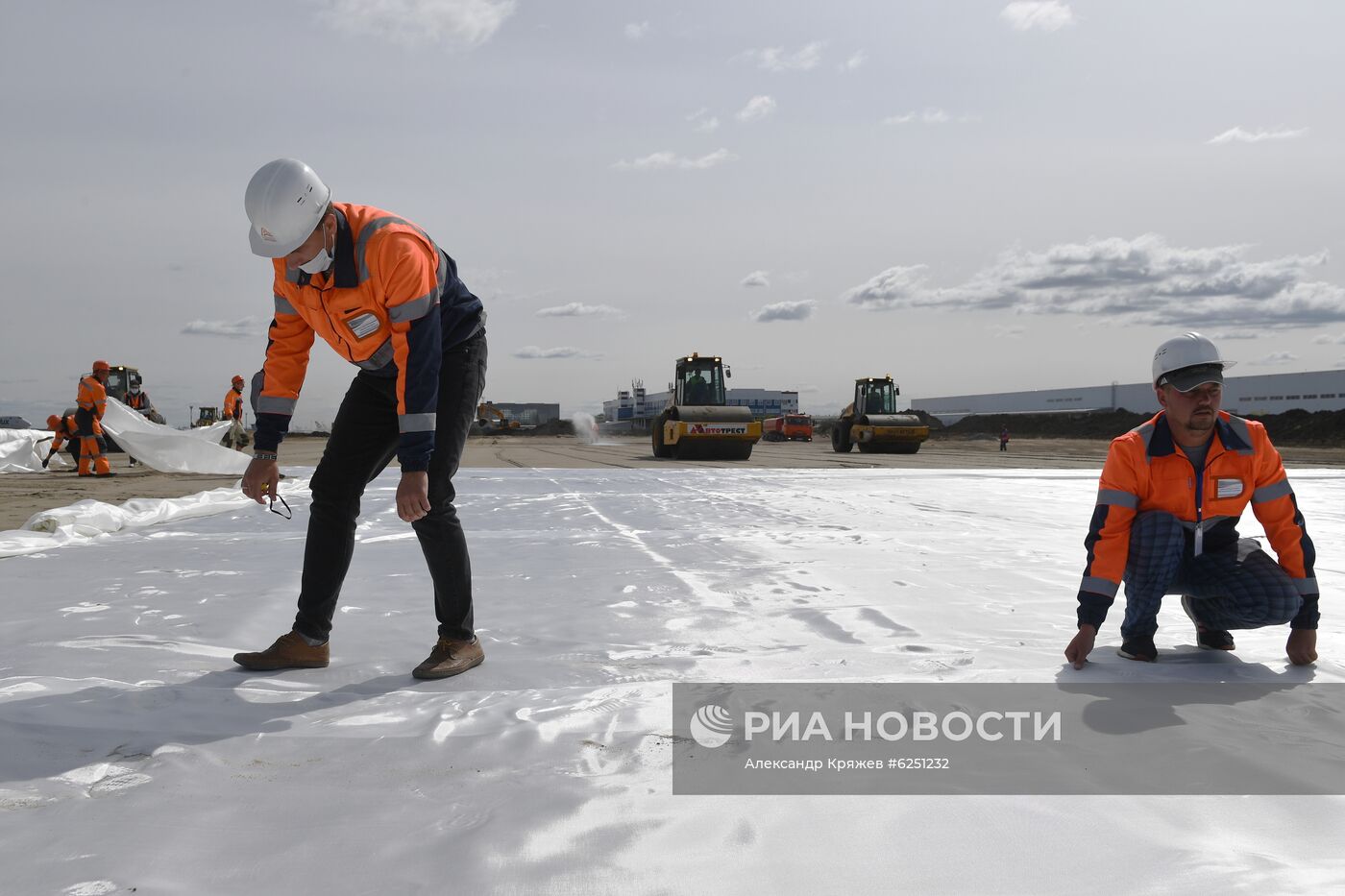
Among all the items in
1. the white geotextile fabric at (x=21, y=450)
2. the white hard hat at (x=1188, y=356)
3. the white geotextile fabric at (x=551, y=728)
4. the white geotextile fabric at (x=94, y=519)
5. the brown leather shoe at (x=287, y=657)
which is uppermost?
the white hard hat at (x=1188, y=356)

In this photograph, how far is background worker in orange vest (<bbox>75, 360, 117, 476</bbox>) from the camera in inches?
409

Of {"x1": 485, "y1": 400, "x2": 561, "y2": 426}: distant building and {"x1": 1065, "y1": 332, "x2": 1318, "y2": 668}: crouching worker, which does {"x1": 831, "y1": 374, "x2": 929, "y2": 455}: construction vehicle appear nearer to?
{"x1": 1065, "y1": 332, "x2": 1318, "y2": 668}: crouching worker

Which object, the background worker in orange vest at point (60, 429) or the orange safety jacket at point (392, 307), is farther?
the background worker in orange vest at point (60, 429)

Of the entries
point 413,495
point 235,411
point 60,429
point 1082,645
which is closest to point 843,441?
point 235,411

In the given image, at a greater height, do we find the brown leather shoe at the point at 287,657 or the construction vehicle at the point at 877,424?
the construction vehicle at the point at 877,424

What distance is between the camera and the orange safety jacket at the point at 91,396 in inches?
407

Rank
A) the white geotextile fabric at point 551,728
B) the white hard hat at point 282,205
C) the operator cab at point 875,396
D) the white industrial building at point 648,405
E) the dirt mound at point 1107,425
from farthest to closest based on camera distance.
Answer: the white industrial building at point 648,405 → the dirt mound at point 1107,425 → the operator cab at point 875,396 → the white hard hat at point 282,205 → the white geotextile fabric at point 551,728

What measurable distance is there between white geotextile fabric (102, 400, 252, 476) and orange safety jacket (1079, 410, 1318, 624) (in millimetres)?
10511

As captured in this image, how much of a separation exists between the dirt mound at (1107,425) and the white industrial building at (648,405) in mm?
11497

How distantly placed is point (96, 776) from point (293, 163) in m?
1.34

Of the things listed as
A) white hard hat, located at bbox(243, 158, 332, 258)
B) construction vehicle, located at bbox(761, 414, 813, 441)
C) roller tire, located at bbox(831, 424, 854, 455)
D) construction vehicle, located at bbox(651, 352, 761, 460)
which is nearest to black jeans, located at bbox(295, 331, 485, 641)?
white hard hat, located at bbox(243, 158, 332, 258)

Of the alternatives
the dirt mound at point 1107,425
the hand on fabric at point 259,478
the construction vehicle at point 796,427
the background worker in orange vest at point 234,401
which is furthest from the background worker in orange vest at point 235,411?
the construction vehicle at point 796,427

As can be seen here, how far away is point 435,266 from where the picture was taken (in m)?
2.29

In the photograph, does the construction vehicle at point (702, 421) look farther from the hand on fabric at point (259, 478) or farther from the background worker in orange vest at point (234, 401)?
the hand on fabric at point (259, 478)
